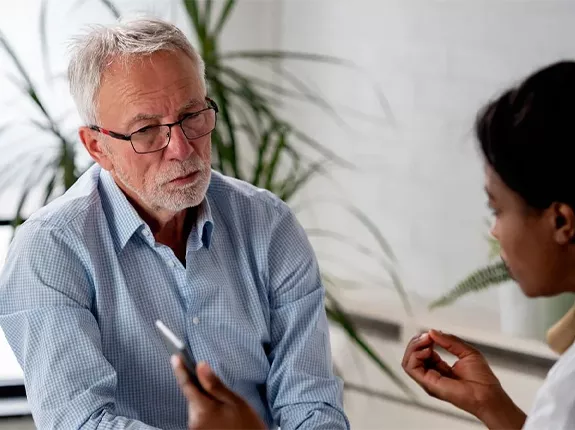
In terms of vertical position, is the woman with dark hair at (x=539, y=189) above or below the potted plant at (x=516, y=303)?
above

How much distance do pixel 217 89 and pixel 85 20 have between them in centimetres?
60

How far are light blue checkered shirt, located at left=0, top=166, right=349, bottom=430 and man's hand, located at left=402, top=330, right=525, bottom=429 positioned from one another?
0.31 m

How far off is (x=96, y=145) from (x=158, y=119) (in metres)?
0.16

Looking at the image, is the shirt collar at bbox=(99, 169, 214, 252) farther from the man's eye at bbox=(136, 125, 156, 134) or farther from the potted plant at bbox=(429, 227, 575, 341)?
the potted plant at bbox=(429, 227, 575, 341)

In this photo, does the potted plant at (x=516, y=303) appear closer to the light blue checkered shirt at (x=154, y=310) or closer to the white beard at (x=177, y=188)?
the light blue checkered shirt at (x=154, y=310)

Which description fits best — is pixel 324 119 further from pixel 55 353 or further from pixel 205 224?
pixel 55 353

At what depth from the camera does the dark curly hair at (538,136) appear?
1.13 m

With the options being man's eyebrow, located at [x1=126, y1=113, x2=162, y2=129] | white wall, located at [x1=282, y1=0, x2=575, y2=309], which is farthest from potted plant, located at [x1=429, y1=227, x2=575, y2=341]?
man's eyebrow, located at [x1=126, y1=113, x2=162, y2=129]

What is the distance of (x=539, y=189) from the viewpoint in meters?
1.17

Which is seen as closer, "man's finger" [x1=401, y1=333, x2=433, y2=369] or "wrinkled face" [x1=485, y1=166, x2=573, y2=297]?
"wrinkled face" [x1=485, y1=166, x2=573, y2=297]

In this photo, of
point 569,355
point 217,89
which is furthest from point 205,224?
point 569,355

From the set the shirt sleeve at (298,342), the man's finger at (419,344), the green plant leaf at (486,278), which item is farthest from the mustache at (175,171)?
the green plant leaf at (486,278)

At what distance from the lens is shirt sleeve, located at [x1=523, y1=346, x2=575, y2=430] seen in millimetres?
1162

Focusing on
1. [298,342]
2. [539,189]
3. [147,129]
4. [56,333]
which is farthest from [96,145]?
[539,189]
